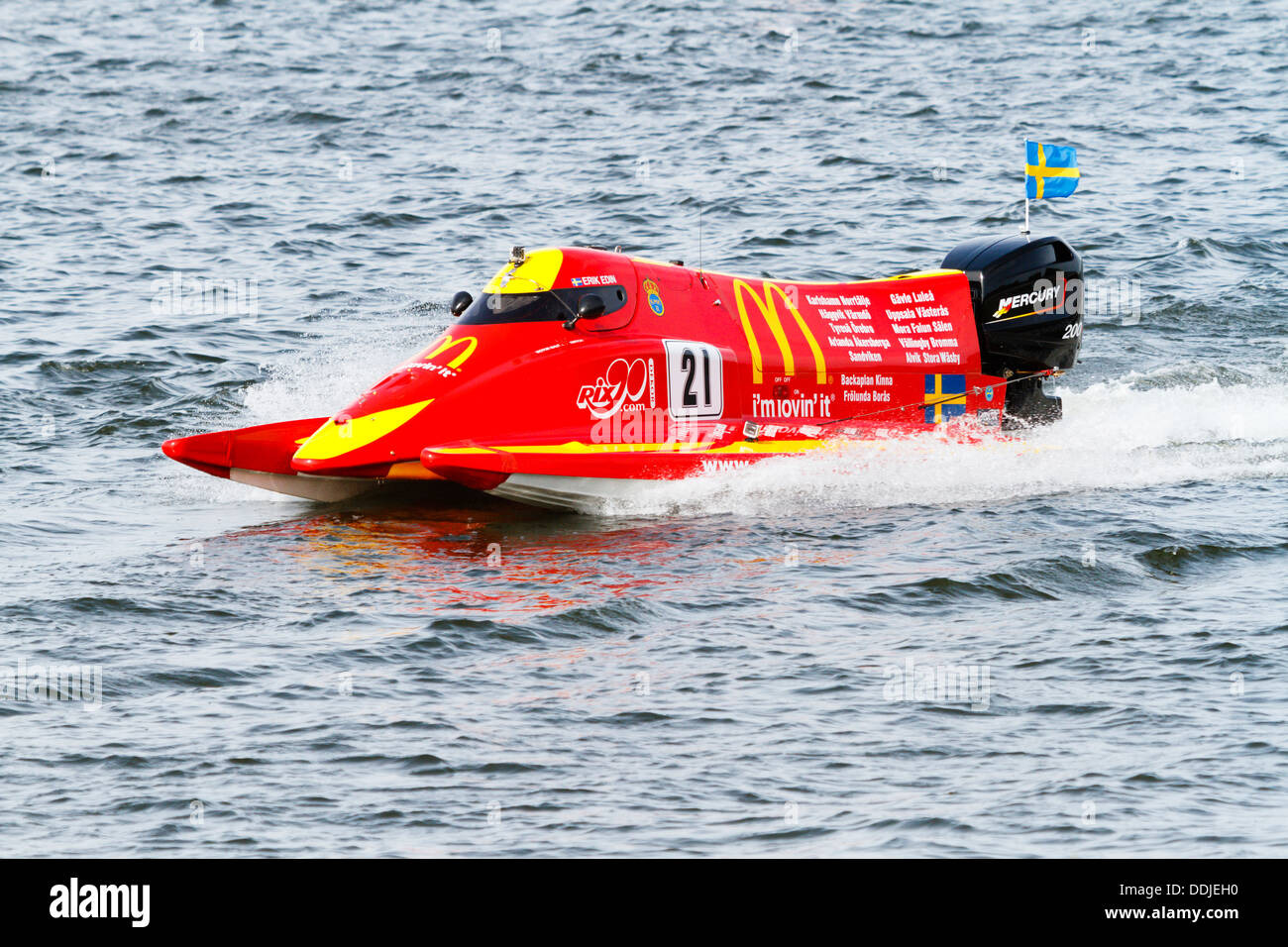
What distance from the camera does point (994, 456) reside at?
12781mm

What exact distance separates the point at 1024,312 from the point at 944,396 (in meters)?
1.04

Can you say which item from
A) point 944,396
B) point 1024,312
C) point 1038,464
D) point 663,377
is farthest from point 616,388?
point 1024,312

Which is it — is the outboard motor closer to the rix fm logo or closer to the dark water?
the dark water

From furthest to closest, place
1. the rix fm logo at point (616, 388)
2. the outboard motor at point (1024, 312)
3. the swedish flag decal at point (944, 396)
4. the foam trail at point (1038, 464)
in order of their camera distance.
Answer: the outboard motor at point (1024, 312)
the swedish flag decal at point (944, 396)
the foam trail at point (1038, 464)
the rix fm logo at point (616, 388)

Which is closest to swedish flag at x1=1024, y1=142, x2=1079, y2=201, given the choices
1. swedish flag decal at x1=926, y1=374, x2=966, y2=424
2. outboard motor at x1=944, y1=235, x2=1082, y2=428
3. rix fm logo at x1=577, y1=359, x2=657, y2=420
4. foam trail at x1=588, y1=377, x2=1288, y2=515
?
outboard motor at x1=944, y1=235, x2=1082, y2=428

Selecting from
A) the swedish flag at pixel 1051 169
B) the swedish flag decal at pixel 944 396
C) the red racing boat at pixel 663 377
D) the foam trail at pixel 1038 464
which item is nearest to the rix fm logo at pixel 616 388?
the red racing boat at pixel 663 377

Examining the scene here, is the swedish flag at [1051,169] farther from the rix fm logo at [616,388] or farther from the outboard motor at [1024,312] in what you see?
the rix fm logo at [616,388]

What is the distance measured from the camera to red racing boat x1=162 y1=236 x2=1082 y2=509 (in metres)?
11.2

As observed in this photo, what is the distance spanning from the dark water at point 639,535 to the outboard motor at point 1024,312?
1.69ft

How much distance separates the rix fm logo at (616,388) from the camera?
1156cm

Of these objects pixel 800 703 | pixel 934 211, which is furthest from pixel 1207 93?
pixel 800 703

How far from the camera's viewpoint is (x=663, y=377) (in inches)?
470

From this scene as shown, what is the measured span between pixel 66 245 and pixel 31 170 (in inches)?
152

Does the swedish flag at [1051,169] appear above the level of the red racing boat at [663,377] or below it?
above
